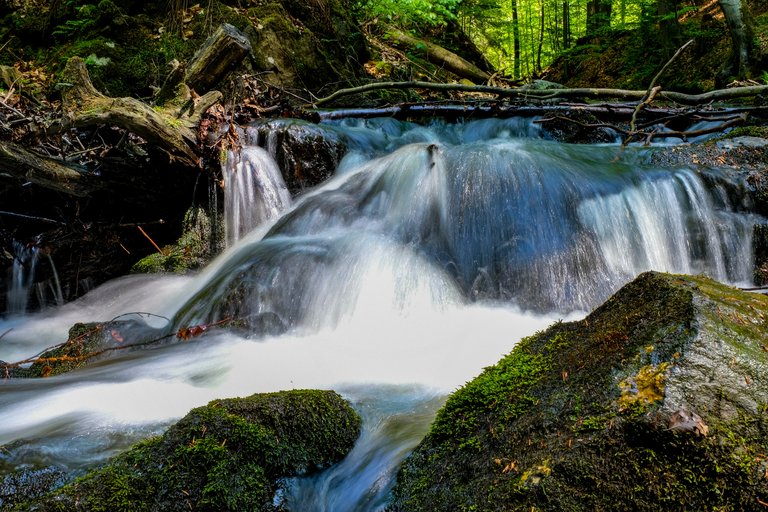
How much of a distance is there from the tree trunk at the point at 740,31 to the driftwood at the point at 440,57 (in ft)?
21.0

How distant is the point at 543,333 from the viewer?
7.30ft

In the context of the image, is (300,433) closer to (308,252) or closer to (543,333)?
(543,333)

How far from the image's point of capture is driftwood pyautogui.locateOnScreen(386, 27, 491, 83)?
1489 cm

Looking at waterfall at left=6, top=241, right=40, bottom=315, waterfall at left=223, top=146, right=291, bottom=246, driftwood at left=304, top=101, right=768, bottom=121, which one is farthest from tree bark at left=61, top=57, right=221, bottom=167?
driftwood at left=304, top=101, right=768, bottom=121

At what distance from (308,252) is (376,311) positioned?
1053 mm

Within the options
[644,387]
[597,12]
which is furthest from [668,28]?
[644,387]

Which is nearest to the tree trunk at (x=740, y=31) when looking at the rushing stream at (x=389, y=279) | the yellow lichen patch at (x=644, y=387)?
the rushing stream at (x=389, y=279)

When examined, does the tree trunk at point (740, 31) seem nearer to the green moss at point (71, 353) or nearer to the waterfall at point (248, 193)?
the waterfall at point (248, 193)

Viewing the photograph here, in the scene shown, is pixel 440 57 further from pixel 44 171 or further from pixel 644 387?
pixel 644 387

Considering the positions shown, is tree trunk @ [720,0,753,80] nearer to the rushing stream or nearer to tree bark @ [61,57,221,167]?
the rushing stream

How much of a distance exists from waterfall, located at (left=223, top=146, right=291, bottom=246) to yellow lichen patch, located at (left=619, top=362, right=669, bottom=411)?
565 cm

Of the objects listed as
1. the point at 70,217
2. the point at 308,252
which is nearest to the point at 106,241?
the point at 70,217

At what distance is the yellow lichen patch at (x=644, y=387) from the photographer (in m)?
1.46

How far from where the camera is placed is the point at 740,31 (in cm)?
928
